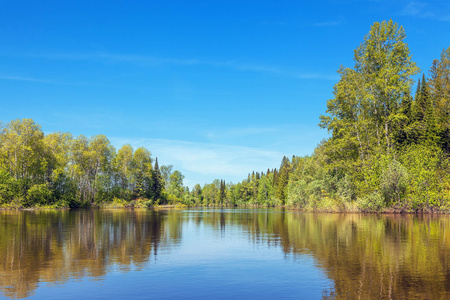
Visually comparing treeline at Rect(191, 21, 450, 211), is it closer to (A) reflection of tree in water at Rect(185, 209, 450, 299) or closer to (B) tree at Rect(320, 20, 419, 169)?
(B) tree at Rect(320, 20, 419, 169)

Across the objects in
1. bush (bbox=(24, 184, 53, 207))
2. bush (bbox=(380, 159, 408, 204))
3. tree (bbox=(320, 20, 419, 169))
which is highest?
tree (bbox=(320, 20, 419, 169))

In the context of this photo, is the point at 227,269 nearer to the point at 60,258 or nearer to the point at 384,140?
the point at 60,258

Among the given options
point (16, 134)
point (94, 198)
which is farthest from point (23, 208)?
point (94, 198)

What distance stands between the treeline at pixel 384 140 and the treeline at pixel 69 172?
7153 cm

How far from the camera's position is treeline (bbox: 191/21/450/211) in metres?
53.1

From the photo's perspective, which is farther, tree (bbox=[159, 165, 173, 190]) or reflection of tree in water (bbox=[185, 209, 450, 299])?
tree (bbox=[159, 165, 173, 190])

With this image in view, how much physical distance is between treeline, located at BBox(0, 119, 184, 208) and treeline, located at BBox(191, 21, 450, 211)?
71527mm

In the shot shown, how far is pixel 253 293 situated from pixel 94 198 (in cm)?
11333

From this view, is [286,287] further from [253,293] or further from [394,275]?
[394,275]

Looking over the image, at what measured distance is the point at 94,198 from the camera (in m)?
114

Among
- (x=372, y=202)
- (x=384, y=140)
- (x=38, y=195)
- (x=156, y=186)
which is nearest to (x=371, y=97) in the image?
(x=384, y=140)

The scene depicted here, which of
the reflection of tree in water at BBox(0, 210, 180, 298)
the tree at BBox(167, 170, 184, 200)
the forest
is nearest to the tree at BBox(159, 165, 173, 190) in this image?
the tree at BBox(167, 170, 184, 200)

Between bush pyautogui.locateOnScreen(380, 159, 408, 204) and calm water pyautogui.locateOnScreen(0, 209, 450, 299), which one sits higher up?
bush pyautogui.locateOnScreen(380, 159, 408, 204)

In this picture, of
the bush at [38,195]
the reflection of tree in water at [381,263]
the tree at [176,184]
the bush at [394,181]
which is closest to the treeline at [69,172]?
the bush at [38,195]
